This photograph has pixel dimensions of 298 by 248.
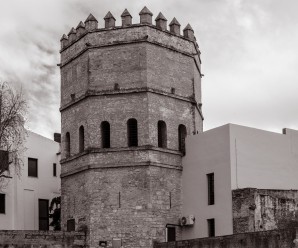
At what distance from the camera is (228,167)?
111 ft

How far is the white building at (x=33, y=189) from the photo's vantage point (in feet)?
137

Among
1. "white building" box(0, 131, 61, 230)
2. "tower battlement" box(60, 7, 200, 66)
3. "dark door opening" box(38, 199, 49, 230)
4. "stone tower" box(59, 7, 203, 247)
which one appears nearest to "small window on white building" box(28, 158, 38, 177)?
"white building" box(0, 131, 61, 230)

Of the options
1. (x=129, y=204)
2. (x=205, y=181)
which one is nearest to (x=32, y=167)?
(x=129, y=204)

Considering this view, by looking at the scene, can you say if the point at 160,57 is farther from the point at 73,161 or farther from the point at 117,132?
the point at 73,161

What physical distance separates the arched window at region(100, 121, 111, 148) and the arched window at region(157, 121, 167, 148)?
2746mm

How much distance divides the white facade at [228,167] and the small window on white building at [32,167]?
12.0 meters

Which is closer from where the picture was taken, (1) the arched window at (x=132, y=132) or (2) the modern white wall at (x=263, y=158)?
(2) the modern white wall at (x=263, y=158)

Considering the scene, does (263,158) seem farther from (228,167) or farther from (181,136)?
(181,136)

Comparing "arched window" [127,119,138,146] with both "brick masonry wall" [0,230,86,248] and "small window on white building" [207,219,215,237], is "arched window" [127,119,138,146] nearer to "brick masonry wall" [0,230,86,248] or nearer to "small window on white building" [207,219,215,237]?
"brick masonry wall" [0,230,86,248]

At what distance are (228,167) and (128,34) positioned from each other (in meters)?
9.15

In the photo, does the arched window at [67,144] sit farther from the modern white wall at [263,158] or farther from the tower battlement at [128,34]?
the modern white wall at [263,158]

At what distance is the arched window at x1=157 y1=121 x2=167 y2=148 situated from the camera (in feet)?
120

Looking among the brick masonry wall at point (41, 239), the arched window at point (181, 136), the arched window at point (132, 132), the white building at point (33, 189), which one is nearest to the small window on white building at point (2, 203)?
the white building at point (33, 189)

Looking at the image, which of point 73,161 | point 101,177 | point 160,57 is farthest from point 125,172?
point 160,57
